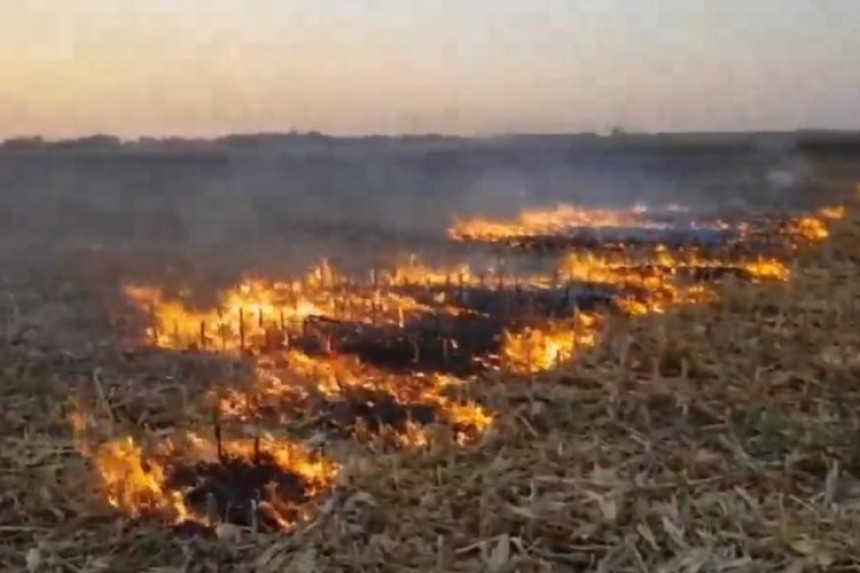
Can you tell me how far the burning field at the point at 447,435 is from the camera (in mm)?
3906

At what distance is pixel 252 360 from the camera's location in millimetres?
6711

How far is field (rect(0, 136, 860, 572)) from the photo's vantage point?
3.92 metres

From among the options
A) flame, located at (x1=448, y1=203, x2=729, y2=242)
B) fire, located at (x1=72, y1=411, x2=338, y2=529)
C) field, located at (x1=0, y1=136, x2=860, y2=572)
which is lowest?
fire, located at (x1=72, y1=411, x2=338, y2=529)

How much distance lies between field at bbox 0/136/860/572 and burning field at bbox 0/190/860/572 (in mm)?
14

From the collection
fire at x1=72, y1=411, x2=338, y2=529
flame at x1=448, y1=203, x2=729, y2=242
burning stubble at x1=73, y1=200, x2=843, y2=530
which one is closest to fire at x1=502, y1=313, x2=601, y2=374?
burning stubble at x1=73, y1=200, x2=843, y2=530

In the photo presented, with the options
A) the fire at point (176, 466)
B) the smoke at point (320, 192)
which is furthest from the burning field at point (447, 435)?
the smoke at point (320, 192)

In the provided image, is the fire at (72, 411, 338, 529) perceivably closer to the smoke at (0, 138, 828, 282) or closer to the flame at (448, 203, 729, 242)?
the smoke at (0, 138, 828, 282)

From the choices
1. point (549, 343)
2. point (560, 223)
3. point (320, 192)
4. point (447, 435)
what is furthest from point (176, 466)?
point (320, 192)

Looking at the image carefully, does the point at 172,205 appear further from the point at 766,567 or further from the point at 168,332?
the point at 766,567

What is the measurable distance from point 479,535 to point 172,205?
690 inches

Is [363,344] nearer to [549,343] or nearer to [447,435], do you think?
[549,343]

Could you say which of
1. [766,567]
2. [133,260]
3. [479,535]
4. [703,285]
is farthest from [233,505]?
[133,260]

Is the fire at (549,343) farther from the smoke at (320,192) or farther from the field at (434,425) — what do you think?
the smoke at (320,192)

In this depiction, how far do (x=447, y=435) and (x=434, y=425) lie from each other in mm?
230
